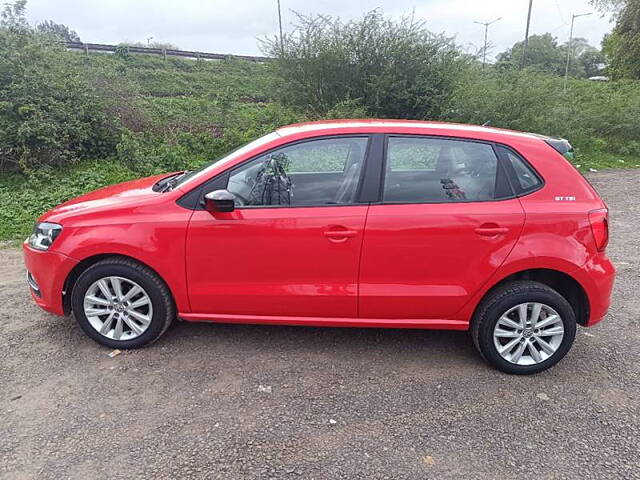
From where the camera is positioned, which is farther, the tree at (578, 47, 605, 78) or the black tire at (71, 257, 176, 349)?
the tree at (578, 47, 605, 78)

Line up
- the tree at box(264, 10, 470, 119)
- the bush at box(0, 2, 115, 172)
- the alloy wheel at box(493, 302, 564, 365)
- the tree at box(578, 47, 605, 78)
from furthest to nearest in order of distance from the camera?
the tree at box(578, 47, 605, 78)
the tree at box(264, 10, 470, 119)
the bush at box(0, 2, 115, 172)
the alloy wheel at box(493, 302, 564, 365)

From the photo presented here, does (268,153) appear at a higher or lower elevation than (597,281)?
higher

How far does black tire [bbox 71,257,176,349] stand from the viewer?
11.3 ft

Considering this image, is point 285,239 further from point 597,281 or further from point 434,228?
point 597,281

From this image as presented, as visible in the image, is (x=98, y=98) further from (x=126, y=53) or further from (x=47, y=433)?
(x=126, y=53)

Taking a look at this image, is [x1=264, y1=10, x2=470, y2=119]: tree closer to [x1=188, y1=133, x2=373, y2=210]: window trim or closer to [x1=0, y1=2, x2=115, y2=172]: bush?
[x1=0, y1=2, x2=115, y2=172]: bush

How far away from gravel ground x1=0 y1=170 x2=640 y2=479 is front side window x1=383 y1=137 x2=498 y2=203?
1.20 meters

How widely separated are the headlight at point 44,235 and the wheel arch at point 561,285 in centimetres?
304

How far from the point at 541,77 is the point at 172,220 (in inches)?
517

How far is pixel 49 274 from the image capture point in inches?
138

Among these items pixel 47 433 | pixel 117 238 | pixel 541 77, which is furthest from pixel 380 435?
pixel 541 77

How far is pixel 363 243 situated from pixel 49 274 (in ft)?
7.47

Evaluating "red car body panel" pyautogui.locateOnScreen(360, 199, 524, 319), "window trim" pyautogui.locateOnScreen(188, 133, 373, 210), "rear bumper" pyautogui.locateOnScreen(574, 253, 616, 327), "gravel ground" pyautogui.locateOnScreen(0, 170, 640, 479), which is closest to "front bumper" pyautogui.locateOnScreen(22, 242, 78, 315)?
"gravel ground" pyautogui.locateOnScreen(0, 170, 640, 479)

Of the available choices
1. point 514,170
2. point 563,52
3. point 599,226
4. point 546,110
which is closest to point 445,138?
point 514,170
